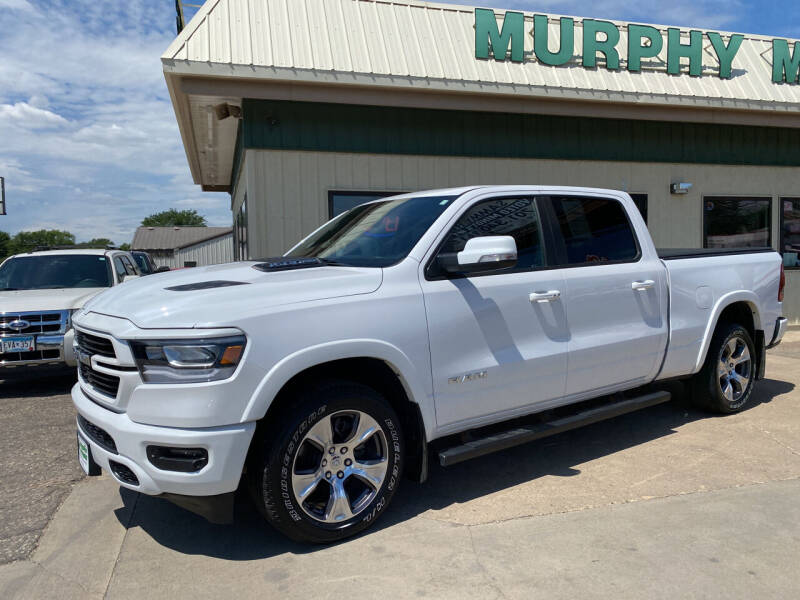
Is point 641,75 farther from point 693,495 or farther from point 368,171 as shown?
point 693,495

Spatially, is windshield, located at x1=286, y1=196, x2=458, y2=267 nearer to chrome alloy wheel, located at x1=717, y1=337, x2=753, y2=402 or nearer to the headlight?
the headlight

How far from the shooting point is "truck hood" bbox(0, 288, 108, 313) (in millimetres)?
7133

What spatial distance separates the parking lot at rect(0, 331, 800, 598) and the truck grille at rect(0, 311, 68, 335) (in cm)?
A: 242

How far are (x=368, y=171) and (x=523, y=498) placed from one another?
246 inches

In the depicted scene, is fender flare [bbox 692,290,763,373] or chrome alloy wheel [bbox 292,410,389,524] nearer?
chrome alloy wheel [bbox 292,410,389,524]

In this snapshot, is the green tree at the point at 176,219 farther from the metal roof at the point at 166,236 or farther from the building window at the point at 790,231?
the building window at the point at 790,231

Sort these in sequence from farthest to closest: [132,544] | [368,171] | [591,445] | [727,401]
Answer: [368,171]
[727,401]
[591,445]
[132,544]

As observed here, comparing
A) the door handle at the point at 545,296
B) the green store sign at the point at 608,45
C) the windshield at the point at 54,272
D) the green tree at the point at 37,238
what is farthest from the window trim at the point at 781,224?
the green tree at the point at 37,238

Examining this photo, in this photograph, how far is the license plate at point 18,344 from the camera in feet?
22.8

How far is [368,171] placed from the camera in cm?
929

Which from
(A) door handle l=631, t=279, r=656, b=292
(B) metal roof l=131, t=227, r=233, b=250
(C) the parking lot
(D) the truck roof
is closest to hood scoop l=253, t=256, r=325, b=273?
(C) the parking lot

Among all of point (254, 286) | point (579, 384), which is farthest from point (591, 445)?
point (254, 286)

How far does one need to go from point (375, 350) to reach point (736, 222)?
10.4 m

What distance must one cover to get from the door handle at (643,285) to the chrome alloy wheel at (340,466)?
90.9 inches
